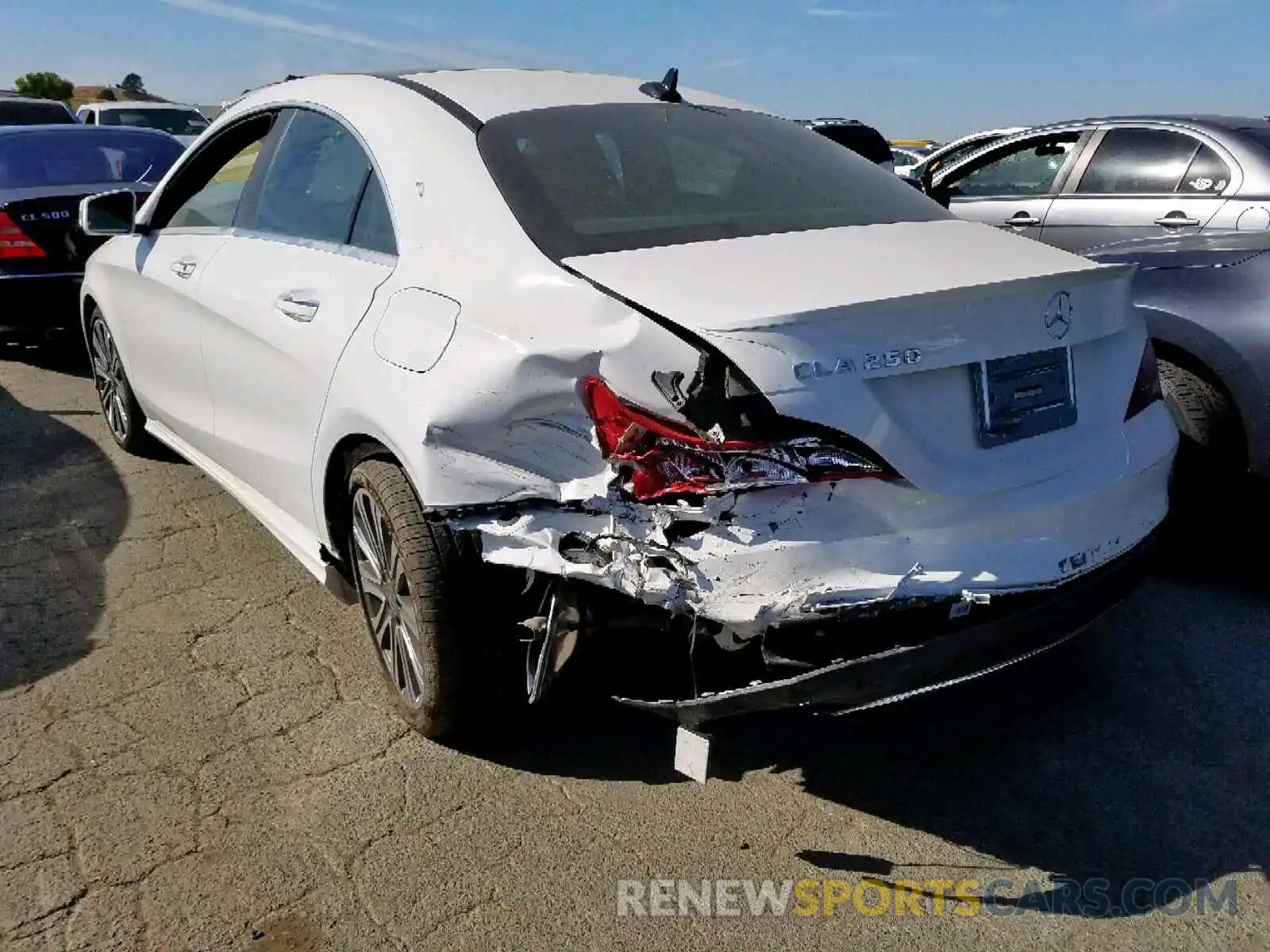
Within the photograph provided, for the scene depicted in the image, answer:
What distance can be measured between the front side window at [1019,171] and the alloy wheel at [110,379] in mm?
4518

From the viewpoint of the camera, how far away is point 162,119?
56.7ft

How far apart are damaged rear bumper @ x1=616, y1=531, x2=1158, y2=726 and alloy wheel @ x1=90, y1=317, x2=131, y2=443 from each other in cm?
358

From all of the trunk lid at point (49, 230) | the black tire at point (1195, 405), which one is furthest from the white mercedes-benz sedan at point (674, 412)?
the trunk lid at point (49, 230)

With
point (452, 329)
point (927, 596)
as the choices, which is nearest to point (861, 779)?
point (927, 596)

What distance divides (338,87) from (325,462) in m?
1.21

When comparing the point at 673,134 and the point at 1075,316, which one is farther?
the point at 673,134

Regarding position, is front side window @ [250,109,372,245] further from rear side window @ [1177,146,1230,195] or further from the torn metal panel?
rear side window @ [1177,146,1230,195]

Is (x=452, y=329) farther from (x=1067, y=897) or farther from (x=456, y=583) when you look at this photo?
(x=1067, y=897)

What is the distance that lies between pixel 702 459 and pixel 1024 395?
766mm

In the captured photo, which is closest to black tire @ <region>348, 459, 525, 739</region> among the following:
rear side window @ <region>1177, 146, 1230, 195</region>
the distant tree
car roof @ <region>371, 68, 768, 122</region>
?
car roof @ <region>371, 68, 768, 122</region>

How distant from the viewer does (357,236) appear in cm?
300

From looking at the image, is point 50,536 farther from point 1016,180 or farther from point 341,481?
point 1016,180

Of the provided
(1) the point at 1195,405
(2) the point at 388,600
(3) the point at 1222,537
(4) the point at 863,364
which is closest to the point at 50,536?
(2) the point at 388,600

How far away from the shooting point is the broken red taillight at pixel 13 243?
644 cm
